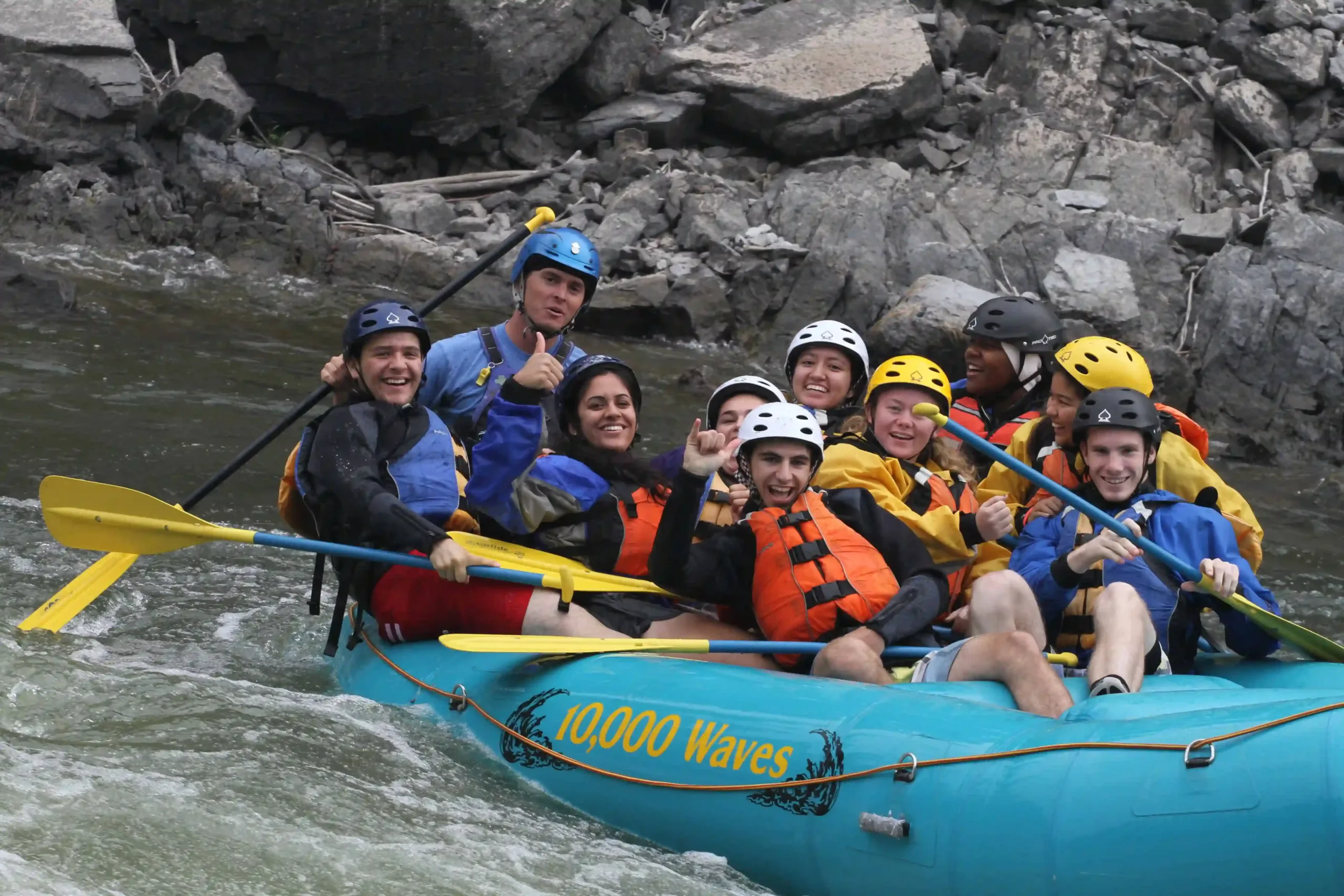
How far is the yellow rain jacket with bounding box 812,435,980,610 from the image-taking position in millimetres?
4469

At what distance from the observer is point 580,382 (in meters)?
4.49

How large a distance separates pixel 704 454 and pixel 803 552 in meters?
0.38

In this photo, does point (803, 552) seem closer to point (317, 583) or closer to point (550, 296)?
point (550, 296)

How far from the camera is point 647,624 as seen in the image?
4.51 m

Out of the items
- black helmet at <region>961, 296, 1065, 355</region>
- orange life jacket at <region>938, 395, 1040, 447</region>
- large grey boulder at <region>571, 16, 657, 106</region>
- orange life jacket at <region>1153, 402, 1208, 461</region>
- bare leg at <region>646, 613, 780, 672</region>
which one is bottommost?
bare leg at <region>646, 613, 780, 672</region>

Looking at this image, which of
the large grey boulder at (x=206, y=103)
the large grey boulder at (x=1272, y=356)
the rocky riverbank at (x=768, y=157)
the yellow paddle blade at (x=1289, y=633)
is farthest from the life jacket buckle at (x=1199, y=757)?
the large grey boulder at (x=206, y=103)

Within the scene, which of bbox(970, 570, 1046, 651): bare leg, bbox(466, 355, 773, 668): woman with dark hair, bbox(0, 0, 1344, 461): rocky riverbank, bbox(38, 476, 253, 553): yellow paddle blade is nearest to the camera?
bbox(970, 570, 1046, 651): bare leg

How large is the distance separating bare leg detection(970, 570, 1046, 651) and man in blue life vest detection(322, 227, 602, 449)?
170 centimetres

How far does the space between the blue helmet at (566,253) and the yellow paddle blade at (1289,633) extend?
7.34 feet

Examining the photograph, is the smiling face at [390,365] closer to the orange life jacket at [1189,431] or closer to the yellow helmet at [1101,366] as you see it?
the yellow helmet at [1101,366]

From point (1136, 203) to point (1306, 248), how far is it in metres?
2.23

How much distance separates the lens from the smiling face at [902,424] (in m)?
4.60

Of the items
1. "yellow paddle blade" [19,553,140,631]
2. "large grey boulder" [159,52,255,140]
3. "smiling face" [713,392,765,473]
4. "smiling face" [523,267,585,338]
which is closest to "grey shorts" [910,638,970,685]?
"smiling face" [713,392,765,473]

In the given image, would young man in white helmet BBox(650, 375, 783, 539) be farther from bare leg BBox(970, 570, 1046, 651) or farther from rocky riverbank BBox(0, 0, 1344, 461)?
rocky riverbank BBox(0, 0, 1344, 461)
